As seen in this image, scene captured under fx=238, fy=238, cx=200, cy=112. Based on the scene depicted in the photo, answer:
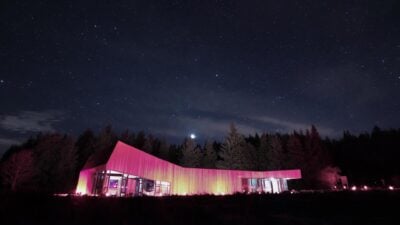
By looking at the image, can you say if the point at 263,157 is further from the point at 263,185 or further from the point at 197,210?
the point at 197,210

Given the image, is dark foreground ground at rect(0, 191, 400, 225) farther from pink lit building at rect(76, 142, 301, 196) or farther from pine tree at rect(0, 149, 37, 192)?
pine tree at rect(0, 149, 37, 192)

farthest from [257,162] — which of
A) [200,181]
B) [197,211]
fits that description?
[197,211]

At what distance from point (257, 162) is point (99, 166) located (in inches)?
1136

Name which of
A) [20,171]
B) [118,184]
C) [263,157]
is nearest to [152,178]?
[118,184]

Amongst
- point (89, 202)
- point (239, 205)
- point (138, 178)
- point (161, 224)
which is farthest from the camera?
point (138, 178)

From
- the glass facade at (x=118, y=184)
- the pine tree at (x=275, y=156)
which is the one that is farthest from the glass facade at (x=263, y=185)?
the glass facade at (x=118, y=184)

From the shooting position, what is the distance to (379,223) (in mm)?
9750

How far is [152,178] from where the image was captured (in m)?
20.4

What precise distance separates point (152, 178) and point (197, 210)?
11.4m

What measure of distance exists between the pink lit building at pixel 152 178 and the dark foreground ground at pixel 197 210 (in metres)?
6.90

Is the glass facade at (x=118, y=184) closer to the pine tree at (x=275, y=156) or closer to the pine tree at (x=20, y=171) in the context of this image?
the pine tree at (x=20, y=171)

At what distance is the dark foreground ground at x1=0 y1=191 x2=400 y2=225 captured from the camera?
29.3 feet

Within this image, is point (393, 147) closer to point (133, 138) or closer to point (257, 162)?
point (257, 162)

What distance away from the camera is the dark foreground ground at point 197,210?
29.3 feet
